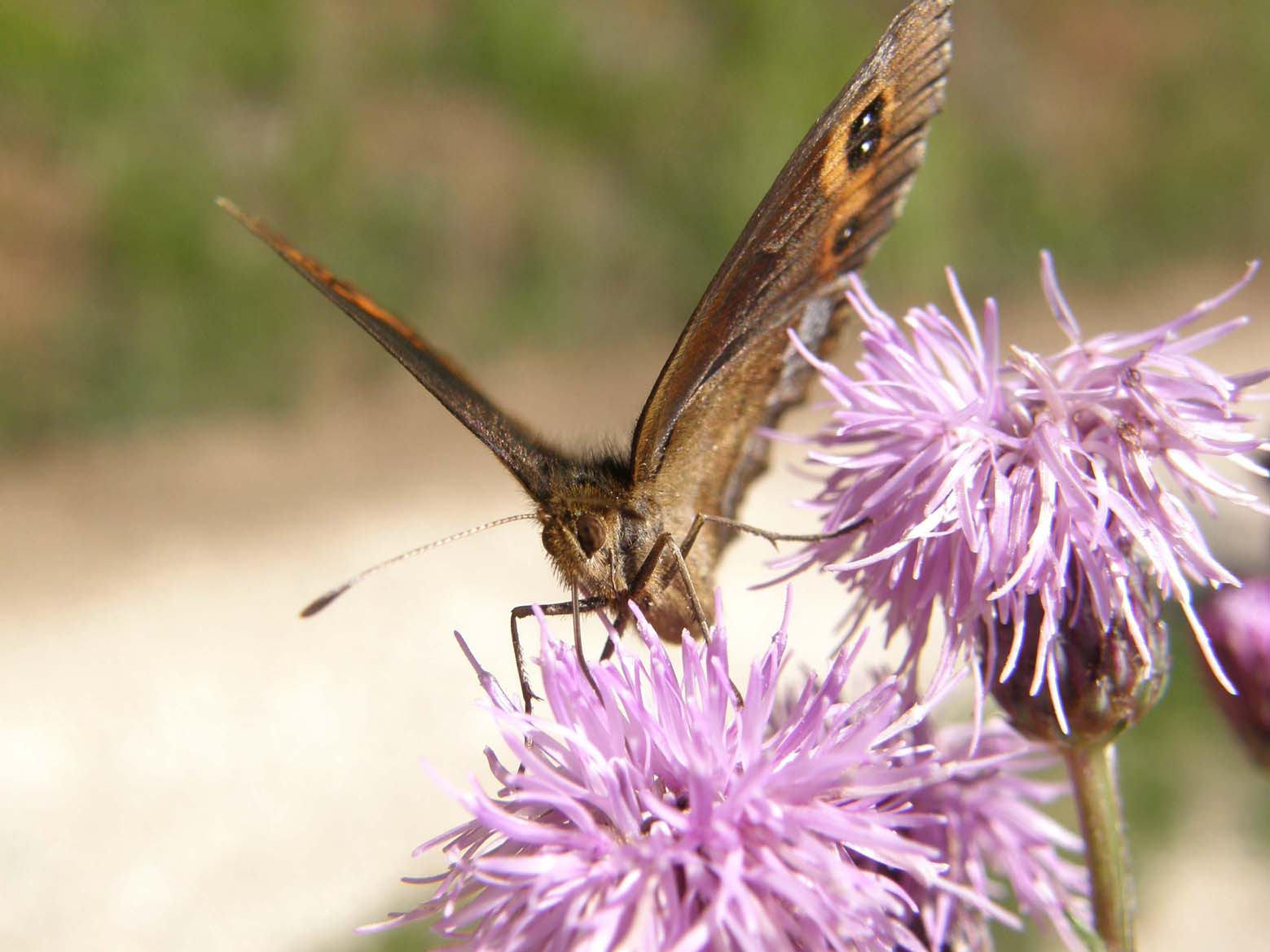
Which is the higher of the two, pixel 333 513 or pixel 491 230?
pixel 491 230

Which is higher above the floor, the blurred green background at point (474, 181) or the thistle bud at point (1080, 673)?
the blurred green background at point (474, 181)

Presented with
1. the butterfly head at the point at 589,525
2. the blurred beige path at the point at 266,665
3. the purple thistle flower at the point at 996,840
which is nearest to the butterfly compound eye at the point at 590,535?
the butterfly head at the point at 589,525

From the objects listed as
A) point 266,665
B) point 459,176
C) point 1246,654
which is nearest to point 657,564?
point 1246,654

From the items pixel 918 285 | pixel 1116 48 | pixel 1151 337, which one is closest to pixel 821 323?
pixel 1151 337

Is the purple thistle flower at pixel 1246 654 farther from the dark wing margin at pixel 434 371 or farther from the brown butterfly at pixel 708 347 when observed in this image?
Result: the dark wing margin at pixel 434 371

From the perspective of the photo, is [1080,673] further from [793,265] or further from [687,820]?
[793,265]

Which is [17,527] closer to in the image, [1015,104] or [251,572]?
[251,572]

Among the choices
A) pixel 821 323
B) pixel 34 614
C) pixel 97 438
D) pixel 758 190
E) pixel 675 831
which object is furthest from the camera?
pixel 758 190
